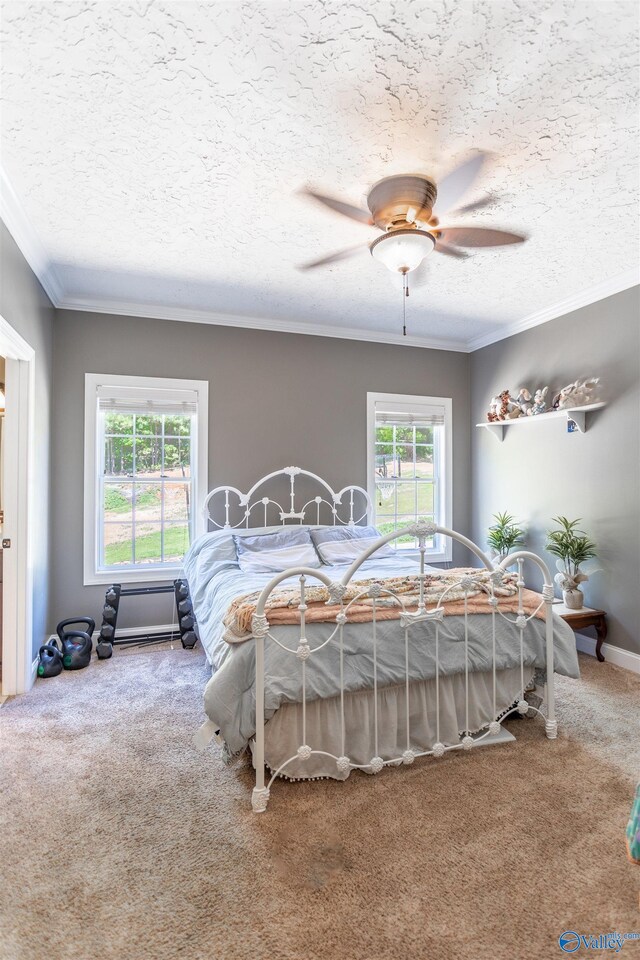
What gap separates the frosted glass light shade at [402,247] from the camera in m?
2.35

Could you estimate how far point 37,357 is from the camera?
3.39m

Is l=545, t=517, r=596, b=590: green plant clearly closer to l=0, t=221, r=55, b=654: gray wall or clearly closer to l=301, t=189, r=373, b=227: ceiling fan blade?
l=301, t=189, r=373, b=227: ceiling fan blade

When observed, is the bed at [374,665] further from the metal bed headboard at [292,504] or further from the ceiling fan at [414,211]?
the metal bed headboard at [292,504]

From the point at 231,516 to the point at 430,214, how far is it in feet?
9.55

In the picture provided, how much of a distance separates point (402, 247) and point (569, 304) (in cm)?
236

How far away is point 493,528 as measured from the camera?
4.82 m

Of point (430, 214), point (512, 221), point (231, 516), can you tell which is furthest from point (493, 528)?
point (430, 214)

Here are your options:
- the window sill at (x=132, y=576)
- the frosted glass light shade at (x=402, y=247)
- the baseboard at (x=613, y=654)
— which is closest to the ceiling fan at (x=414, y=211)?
the frosted glass light shade at (x=402, y=247)

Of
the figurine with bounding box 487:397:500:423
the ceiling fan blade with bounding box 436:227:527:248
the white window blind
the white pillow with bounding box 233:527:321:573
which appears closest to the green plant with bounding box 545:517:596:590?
the figurine with bounding box 487:397:500:423

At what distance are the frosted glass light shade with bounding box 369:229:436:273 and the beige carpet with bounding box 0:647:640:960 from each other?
2458mm

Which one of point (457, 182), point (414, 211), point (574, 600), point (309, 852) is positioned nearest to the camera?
point (309, 852)

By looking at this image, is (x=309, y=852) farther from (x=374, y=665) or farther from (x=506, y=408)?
(x=506, y=408)

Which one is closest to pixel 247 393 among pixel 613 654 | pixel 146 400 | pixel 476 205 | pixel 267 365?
pixel 267 365

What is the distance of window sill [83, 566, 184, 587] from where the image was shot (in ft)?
13.4
